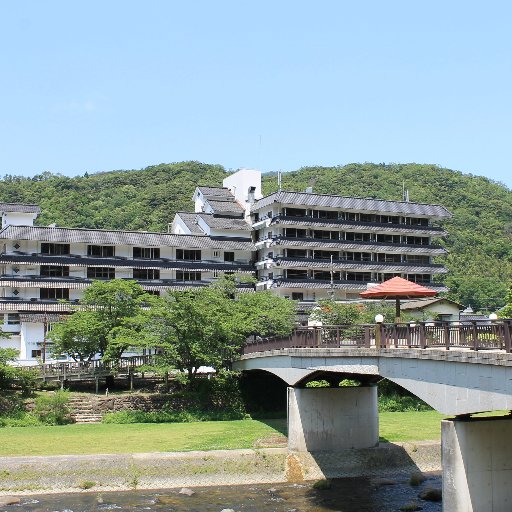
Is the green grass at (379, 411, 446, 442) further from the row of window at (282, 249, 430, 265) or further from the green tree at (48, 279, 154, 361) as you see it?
the row of window at (282, 249, 430, 265)

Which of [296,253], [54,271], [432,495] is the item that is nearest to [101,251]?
[54,271]

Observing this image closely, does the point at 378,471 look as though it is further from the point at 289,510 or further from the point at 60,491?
the point at 60,491

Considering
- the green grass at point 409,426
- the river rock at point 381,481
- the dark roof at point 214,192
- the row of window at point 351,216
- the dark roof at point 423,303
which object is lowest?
Answer: the river rock at point 381,481

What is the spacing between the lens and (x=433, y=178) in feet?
414

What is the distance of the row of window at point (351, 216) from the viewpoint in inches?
3051

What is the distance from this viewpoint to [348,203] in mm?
78562

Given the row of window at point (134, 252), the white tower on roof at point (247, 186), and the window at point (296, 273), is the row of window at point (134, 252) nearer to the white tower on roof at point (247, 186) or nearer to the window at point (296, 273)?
the window at point (296, 273)

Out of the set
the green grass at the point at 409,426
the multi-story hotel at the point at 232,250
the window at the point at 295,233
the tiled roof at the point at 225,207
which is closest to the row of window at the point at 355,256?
the multi-story hotel at the point at 232,250

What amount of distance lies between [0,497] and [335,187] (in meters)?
97.6

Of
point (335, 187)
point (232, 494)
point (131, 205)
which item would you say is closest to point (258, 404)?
point (232, 494)

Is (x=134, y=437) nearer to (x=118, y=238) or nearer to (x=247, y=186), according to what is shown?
(x=118, y=238)

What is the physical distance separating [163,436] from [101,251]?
33974mm

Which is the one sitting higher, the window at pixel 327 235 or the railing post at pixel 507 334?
the window at pixel 327 235

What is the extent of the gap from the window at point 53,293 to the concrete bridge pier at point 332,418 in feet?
118
